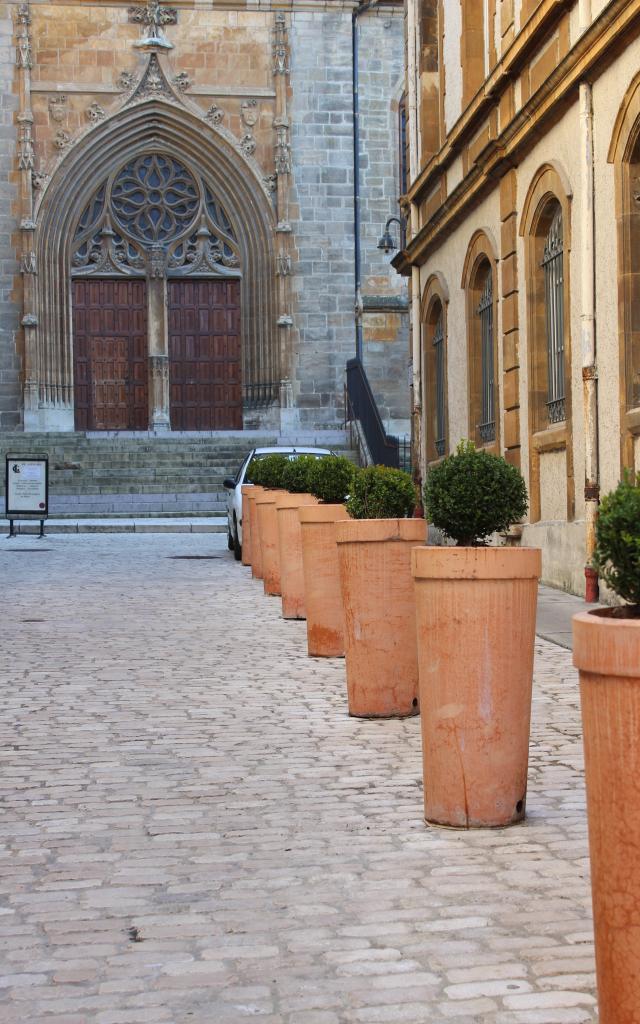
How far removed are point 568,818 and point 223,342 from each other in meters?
31.2

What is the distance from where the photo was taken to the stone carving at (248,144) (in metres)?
34.8

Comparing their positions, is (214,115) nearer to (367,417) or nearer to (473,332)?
(367,417)

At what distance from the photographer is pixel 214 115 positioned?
34.7 metres

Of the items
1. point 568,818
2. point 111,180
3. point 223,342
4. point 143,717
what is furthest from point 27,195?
point 568,818

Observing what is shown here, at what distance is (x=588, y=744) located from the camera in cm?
326

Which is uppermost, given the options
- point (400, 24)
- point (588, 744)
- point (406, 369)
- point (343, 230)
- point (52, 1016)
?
point (400, 24)

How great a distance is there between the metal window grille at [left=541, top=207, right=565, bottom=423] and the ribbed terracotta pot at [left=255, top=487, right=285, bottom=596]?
287cm

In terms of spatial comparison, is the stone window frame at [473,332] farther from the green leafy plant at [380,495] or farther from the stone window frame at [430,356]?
the green leafy plant at [380,495]

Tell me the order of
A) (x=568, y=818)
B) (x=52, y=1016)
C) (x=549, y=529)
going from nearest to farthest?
(x=52, y=1016) → (x=568, y=818) → (x=549, y=529)

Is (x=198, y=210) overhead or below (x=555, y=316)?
overhead

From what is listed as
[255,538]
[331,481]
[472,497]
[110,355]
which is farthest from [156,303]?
[472,497]

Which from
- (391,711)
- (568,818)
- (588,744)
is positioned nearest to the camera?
(588,744)

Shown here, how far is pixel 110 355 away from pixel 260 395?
12.7ft

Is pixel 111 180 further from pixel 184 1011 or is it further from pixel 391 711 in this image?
pixel 184 1011
